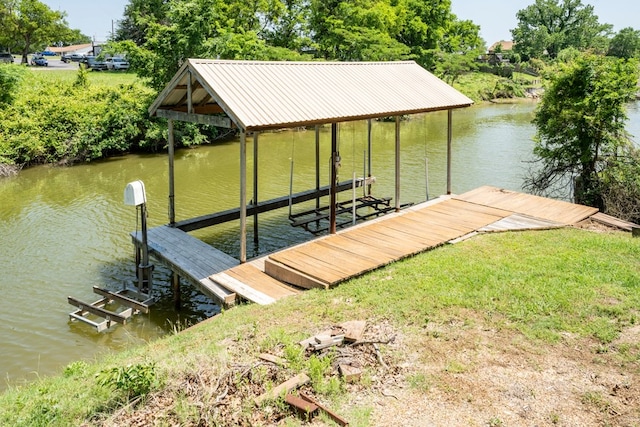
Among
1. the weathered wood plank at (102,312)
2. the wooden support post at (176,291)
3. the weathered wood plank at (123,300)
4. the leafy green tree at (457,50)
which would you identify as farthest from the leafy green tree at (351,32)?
the weathered wood plank at (102,312)

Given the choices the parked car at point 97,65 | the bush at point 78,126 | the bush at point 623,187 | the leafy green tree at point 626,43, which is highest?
the leafy green tree at point 626,43

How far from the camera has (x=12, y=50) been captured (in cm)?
5628

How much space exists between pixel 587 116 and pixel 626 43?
214ft

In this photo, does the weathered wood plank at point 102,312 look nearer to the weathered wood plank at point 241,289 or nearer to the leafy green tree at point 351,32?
the weathered wood plank at point 241,289

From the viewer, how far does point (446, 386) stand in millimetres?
6074

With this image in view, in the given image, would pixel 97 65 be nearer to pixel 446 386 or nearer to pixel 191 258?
pixel 191 258

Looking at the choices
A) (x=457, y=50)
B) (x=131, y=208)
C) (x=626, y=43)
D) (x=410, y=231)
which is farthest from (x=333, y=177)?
(x=626, y=43)

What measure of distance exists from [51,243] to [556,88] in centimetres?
1367

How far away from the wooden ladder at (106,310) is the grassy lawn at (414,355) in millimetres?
2099

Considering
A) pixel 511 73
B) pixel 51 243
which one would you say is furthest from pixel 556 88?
pixel 511 73

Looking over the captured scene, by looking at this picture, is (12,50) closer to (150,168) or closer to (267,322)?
(150,168)

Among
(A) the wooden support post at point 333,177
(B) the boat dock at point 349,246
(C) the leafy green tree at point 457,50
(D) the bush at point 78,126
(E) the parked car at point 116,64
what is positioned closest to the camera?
(B) the boat dock at point 349,246

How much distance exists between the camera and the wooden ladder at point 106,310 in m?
9.70

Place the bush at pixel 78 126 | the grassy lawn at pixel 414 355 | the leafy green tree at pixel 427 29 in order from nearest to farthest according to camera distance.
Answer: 1. the grassy lawn at pixel 414 355
2. the bush at pixel 78 126
3. the leafy green tree at pixel 427 29
